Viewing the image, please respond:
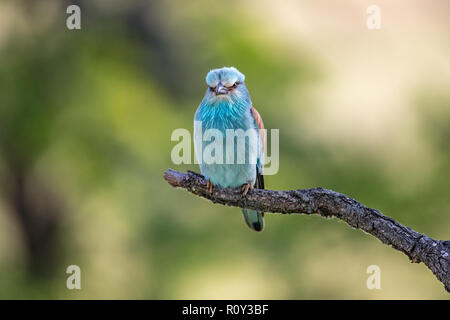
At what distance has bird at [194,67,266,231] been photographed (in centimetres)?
434

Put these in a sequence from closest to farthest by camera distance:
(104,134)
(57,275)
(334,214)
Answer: (334,214) → (57,275) → (104,134)

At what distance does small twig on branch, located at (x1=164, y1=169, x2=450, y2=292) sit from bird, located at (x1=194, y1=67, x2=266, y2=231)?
0.65ft

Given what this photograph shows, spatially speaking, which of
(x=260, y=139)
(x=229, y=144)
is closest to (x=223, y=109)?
(x=229, y=144)

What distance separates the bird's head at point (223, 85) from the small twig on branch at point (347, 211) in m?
0.72

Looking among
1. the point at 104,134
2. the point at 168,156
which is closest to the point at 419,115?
the point at 168,156

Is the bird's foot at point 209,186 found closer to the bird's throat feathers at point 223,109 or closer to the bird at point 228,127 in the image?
the bird at point 228,127

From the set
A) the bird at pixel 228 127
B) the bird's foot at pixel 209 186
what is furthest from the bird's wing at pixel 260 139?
the bird's foot at pixel 209 186

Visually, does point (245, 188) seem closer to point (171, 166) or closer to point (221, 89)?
point (221, 89)

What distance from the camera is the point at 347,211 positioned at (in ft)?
11.6

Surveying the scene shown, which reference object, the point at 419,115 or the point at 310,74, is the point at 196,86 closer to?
the point at 310,74

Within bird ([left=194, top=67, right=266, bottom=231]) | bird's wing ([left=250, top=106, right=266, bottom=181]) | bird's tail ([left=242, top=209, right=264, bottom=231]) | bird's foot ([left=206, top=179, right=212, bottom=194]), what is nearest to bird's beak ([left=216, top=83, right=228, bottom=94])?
bird ([left=194, top=67, right=266, bottom=231])

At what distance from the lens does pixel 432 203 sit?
300 inches

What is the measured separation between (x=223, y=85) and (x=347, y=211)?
1.46m

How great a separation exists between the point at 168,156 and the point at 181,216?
0.86 meters
